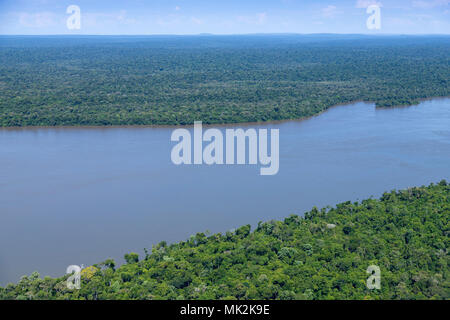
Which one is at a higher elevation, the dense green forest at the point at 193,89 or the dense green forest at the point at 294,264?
the dense green forest at the point at 193,89

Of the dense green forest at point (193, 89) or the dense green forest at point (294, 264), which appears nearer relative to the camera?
the dense green forest at point (294, 264)

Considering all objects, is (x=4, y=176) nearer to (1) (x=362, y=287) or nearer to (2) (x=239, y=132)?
(2) (x=239, y=132)

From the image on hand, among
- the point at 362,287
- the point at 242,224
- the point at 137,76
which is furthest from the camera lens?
the point at 137,76

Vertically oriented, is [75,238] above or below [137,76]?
below

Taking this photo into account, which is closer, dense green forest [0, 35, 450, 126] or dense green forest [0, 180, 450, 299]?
dense green forest [0, 180, 450, 299]

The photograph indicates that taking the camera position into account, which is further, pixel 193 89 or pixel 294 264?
pixel 193 89

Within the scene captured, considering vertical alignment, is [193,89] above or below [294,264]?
above

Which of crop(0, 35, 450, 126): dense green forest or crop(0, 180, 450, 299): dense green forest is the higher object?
crop(0, 35, 450, 126): dense green forest
